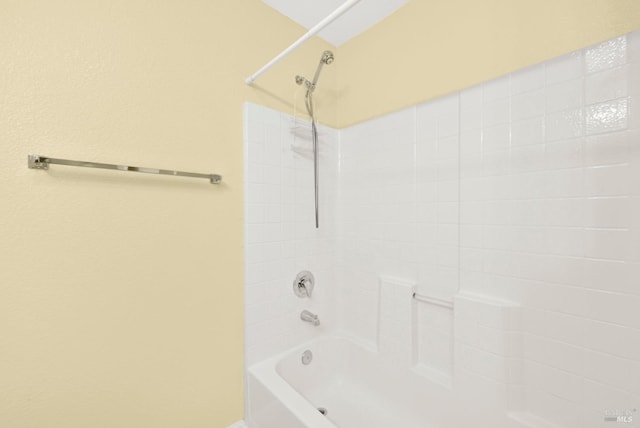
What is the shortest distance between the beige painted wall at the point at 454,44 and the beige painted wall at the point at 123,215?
0.66 metres

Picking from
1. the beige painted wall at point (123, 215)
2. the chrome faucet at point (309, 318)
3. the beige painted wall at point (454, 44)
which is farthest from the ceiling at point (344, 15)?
the chrome faucet at point (309, 318)

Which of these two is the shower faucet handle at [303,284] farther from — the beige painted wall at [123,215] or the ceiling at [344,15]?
the ceiling at [344,15]

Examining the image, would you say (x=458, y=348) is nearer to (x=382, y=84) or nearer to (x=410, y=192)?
(x=410, y=192)

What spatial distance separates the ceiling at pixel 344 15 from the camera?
1.48 m

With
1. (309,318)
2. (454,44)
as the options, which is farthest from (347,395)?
(454,44)

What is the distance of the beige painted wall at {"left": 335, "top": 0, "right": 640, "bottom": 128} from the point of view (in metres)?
0.98

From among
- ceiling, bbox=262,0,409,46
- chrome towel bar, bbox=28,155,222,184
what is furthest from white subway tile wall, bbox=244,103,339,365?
ceiling, bbox=262,0,409,46

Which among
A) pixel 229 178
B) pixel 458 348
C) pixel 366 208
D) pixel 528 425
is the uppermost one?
pixel 229 178

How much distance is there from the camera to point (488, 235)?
118cm

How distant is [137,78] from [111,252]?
0.69 m

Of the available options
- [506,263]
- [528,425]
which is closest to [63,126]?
[506,263]

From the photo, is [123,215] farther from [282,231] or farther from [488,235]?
[488,235]

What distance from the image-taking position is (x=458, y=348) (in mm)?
1224

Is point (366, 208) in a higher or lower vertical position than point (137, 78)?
lower
